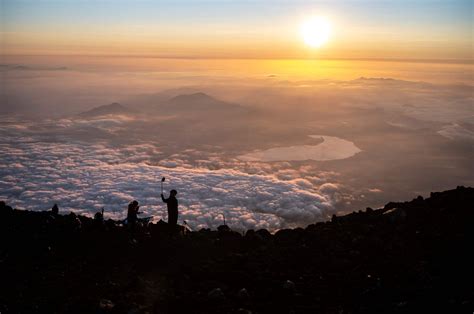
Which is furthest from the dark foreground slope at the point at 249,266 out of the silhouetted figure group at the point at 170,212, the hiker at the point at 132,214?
the hiker at the point at 132,214

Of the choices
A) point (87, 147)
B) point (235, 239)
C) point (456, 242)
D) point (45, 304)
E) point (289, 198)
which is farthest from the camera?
point (87, 147)

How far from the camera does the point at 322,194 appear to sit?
135 metres

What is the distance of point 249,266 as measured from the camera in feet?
43.2

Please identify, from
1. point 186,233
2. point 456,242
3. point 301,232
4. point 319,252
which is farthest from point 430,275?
point 186,233

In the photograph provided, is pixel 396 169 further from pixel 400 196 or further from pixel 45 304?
pixel 45 304

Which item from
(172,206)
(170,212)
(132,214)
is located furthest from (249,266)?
(132,214)

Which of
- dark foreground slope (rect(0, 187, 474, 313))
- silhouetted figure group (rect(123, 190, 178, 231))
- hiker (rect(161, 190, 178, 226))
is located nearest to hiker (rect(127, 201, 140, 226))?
silhouetted figure group (rect(123, 190, 178, 231))

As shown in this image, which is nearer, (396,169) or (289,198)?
(289,198)

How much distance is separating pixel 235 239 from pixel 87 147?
639ft

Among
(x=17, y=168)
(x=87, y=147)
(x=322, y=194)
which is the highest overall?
(x=87, y=147)

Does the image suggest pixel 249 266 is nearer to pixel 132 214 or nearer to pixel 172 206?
pixel 172 206

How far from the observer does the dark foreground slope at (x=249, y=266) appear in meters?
10.7

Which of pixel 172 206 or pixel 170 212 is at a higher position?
pixel 172 206

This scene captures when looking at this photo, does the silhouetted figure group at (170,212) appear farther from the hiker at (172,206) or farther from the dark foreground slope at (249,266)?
the dark foreground slope at (249,266)
